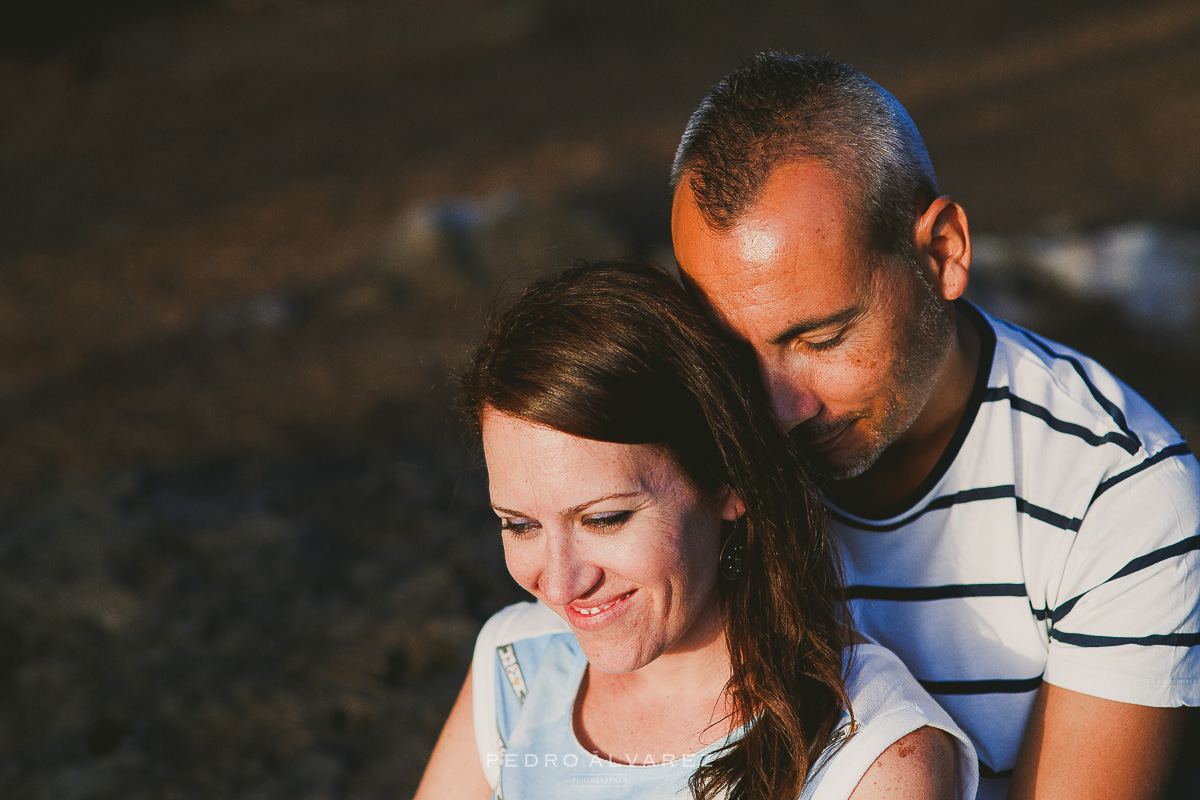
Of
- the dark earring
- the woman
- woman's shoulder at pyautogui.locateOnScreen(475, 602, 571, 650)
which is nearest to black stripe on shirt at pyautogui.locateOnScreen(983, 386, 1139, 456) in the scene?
the woman

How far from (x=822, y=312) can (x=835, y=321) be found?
0.04m

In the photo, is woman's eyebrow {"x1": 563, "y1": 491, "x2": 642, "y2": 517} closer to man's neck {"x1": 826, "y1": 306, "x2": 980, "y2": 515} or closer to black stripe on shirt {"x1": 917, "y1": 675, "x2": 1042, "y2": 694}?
man's neck {"x1": 826, "y1": 306, "x2": 980, "y2": 515}

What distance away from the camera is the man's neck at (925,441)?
2.18 meters

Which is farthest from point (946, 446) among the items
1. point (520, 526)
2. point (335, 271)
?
point (335, 271)

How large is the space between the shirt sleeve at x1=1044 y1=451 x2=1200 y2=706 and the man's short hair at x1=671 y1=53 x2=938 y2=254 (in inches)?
24.8

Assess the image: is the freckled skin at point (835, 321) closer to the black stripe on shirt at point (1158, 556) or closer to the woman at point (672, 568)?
the woman at point (672, 568)

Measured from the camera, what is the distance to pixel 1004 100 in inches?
400

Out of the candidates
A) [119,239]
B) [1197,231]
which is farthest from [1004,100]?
[119,239]

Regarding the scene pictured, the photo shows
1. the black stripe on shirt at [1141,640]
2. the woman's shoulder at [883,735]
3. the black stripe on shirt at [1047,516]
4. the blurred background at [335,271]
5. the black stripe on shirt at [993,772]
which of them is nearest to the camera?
the woman's shoulder at [883,735]

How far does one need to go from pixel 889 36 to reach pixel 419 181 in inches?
252

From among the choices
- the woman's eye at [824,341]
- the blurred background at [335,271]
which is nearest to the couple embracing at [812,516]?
the woman's eye at [824,341]

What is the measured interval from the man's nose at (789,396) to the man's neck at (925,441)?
233mm

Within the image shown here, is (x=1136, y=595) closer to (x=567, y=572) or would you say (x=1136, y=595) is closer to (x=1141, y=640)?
(x=1141, y=640)

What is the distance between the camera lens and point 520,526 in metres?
1.84
